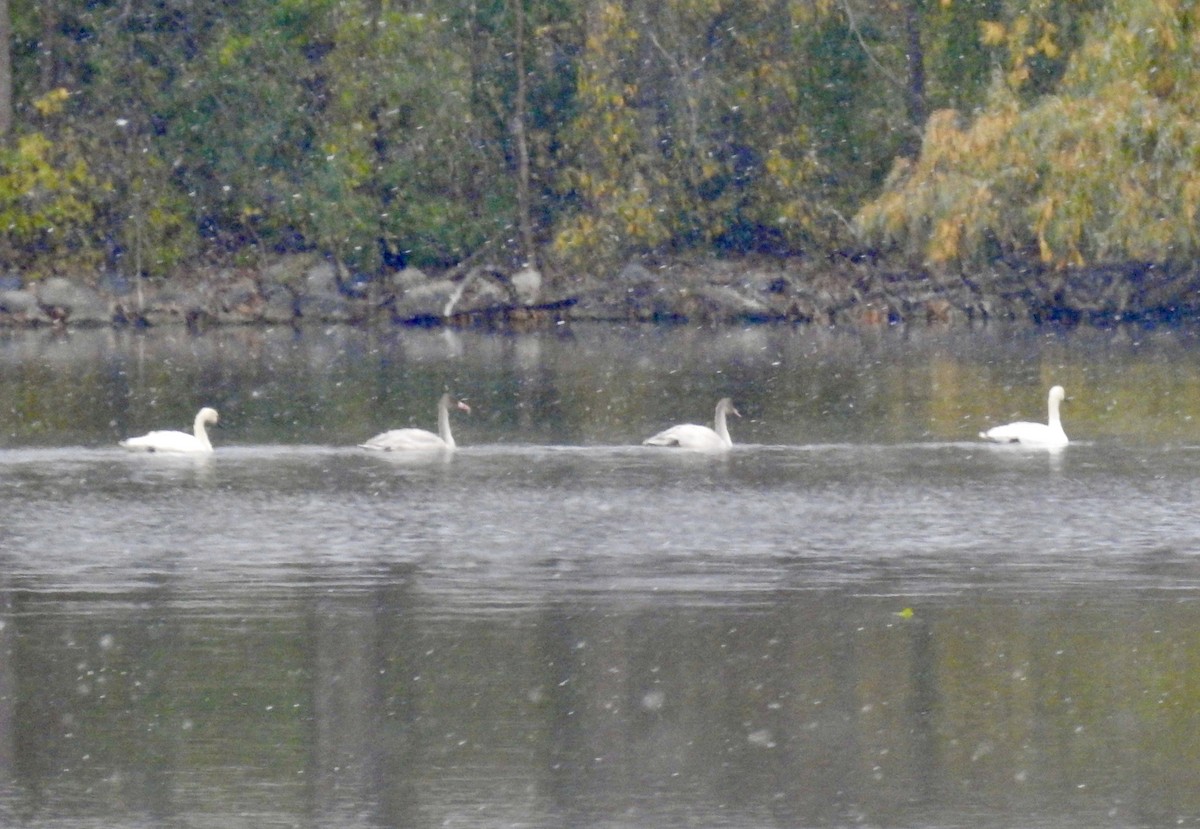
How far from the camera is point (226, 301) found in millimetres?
43281

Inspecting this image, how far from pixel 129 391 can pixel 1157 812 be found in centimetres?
2037

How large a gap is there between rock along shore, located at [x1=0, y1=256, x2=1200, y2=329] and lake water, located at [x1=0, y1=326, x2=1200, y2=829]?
1856cm

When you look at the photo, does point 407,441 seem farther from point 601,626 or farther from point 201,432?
point 601,626

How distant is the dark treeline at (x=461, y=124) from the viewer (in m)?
42.1

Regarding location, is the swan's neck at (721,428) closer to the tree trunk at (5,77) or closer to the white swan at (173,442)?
the white swan at (173,442)

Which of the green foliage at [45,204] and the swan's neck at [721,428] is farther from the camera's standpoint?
the green foliage at [45,204]

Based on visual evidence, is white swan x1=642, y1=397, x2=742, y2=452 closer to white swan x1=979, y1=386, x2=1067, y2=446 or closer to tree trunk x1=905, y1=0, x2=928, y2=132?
white swan x1=979, y1=386, x2=1067, y2=446

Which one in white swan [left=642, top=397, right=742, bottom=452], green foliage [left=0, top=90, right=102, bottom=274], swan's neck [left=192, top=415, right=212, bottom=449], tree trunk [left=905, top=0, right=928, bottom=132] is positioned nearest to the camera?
swan's neck [left=192, top=415, right=212, bottom=449]

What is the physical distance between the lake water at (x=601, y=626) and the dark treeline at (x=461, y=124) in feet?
61.5

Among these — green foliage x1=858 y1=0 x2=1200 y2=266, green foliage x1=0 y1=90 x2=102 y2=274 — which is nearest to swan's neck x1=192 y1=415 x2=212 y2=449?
green foliage x1=858 y1=0 x2=1200 y2=266

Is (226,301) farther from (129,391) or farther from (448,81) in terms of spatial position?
(129,391)

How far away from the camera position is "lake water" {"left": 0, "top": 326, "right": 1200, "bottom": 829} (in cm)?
870

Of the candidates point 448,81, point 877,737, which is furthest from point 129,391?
point 877,737

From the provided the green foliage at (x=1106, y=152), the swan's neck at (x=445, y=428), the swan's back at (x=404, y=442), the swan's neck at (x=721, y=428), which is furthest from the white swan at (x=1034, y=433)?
the green foliage at (x=1106, y=152)
